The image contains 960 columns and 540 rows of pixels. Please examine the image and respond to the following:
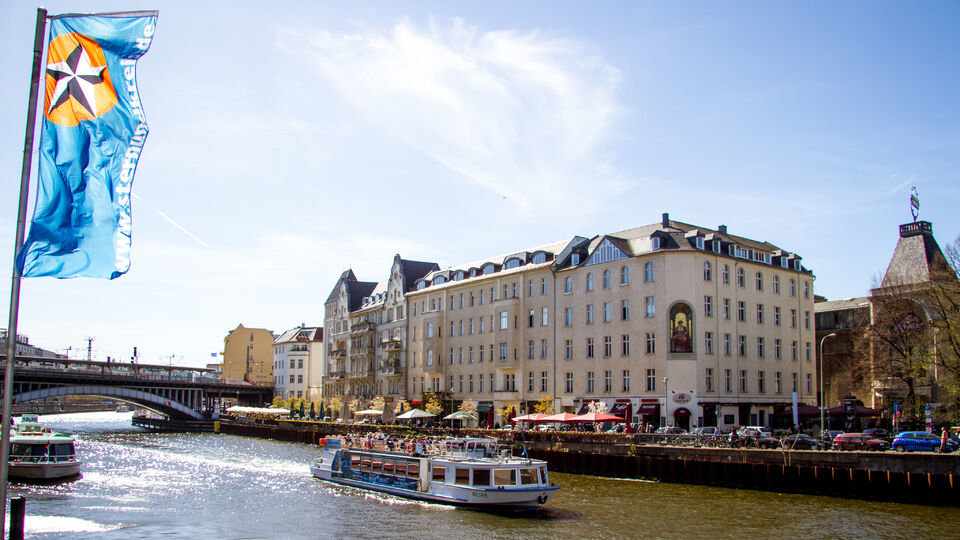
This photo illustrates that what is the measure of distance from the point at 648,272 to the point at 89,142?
204ft

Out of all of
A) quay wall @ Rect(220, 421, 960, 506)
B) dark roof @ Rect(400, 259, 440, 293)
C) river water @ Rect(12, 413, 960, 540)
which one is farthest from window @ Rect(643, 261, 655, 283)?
dark roof @ Rect(400, 259, 440, 293)

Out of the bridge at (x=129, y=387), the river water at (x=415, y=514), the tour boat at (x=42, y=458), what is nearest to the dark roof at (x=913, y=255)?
the river water at (x=415, y=514)

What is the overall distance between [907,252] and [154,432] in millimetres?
101249

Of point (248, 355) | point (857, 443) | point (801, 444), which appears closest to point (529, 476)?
point (801, 444)

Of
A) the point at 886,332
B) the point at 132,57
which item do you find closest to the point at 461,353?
the point at 886,332

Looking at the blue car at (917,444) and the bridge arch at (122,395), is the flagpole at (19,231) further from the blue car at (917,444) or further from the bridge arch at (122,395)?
the bridge arch at (122,395)

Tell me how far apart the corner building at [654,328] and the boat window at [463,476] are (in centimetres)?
2980

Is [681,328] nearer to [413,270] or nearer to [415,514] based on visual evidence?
[415,514]

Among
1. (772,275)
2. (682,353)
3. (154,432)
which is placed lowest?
(154,432)

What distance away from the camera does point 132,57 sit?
15289mm

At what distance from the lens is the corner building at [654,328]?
7144 centimetres

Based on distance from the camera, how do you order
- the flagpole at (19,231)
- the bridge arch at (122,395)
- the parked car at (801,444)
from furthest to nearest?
the bridge arch at (122,395) < the parked car at (801,444) < the flagpole at (19,231)

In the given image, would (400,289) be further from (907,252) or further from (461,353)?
(907,252)

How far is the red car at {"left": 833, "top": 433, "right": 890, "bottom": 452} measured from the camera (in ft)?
159
